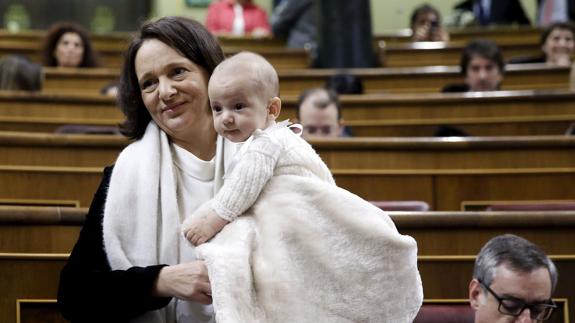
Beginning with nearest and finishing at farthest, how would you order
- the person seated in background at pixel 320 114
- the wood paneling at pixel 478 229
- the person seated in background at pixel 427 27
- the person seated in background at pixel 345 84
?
the wood paneling at pixel 478 229 < the person seated in background at pixel 320 114 < the person seated in background at pixel 345 84 < the person seated in background at pixel 427 27

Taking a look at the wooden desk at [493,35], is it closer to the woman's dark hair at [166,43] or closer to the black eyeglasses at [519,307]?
the black eyeglasses at [519,307]

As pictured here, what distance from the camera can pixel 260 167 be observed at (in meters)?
1.67

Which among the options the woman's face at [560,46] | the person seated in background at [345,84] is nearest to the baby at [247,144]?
the person seated in background at [345,84]

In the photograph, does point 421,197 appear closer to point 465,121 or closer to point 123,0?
point 465,121

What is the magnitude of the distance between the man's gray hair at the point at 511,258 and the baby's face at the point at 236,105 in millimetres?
772

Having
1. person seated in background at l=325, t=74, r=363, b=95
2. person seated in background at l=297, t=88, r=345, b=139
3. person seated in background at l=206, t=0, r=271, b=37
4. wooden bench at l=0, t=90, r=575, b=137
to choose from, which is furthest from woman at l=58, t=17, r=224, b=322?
person seated in background at l=206, t=0, r=271, b=37

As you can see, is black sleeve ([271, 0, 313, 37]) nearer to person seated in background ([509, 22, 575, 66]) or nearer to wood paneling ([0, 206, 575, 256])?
person seated in background ([509, 22, 575, 66])

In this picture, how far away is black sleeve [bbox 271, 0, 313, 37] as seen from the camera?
6.96 m

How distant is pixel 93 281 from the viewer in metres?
1.84

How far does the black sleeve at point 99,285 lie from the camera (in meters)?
1.80

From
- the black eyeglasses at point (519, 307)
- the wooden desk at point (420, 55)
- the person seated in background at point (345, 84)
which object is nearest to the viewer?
the black eyeglasses at point (519, 307)

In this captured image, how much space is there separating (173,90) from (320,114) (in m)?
2.03

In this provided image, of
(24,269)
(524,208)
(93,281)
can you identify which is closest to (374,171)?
(524,208)

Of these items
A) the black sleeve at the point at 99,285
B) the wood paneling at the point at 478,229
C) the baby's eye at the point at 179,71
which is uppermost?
the baby's eye at the point at 179,71
